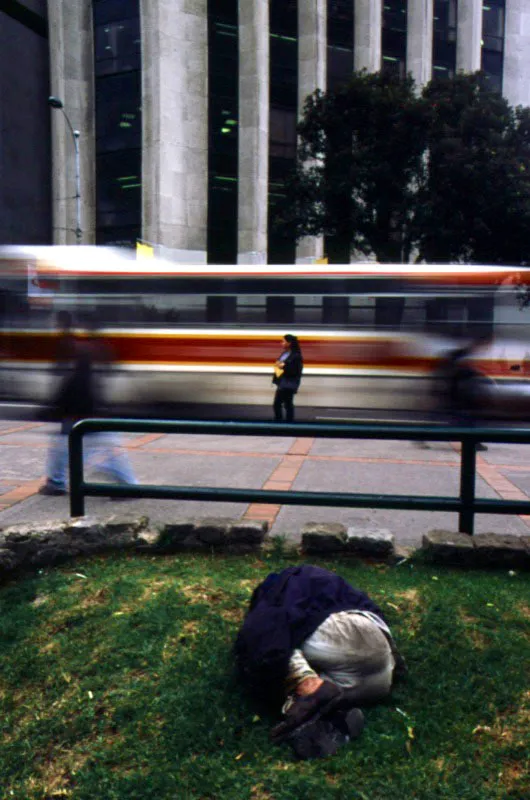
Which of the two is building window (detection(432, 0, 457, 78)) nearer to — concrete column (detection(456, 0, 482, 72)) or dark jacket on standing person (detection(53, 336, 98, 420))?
concrete column (detection(456, 0, 482, 72))

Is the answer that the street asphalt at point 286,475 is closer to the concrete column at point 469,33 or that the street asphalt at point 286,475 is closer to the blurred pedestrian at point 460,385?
the blurred pedestrian at point 460,385

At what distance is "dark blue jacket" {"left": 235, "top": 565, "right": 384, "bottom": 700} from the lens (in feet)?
9.28

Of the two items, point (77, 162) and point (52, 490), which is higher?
point (77, 162)

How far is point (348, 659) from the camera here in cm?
283

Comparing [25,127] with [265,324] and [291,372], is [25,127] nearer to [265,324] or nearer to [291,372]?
[265,324]

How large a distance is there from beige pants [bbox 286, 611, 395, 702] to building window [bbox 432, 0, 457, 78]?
41949 mm

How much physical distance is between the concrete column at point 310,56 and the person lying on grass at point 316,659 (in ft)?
110

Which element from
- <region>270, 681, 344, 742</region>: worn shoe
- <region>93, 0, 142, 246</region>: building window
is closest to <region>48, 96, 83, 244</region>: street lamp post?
<region>93, 0, 142, 246</region>: building window

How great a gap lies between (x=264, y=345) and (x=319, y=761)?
11278 mm

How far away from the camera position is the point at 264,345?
13578mm

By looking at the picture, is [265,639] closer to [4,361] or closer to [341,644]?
[341,644]

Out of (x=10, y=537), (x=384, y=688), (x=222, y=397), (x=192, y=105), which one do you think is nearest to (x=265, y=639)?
(x=384, y=688)

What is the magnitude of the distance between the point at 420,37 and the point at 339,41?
4.46m

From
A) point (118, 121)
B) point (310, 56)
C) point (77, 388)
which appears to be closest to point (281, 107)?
point (310, 56)
